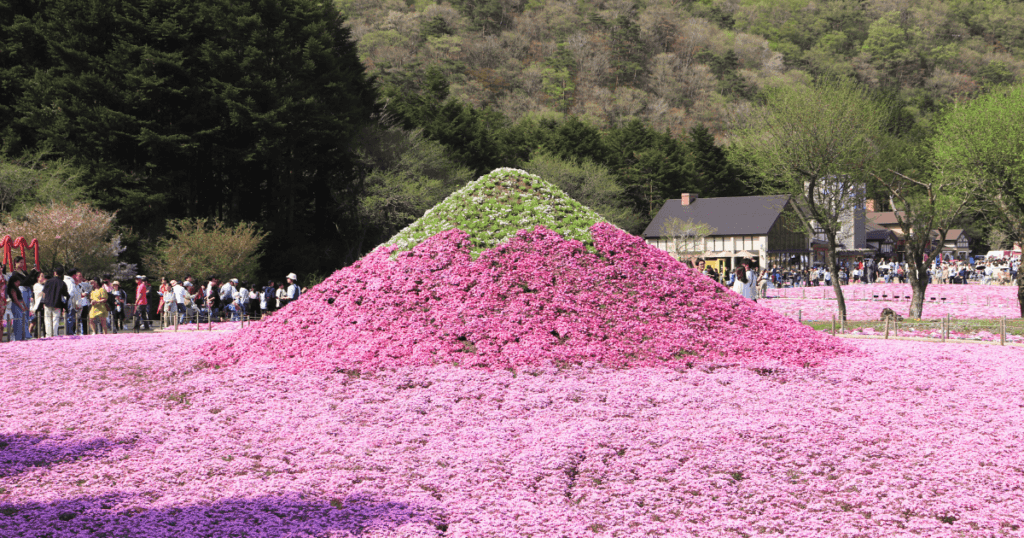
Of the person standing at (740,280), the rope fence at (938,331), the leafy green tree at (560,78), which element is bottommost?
the rope fence at (938,331)

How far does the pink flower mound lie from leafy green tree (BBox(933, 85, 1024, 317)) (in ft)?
52.0

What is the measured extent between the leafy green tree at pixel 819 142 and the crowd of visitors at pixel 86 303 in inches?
732

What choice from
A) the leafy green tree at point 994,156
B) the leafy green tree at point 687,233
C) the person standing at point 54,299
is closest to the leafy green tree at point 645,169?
the leafy green tree at point 687,233

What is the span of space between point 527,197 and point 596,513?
10005 millimetres

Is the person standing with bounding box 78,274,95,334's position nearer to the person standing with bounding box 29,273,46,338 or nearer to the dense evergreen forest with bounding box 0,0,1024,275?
the person standing with bounding box 29,273,46,338

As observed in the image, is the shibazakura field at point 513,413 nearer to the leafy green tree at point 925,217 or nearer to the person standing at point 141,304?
the person standing at point 141,304

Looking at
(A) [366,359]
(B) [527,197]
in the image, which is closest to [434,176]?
(B) [527,197]

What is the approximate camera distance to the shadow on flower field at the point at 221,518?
602cm

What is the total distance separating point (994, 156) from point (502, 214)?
2040 centimetres

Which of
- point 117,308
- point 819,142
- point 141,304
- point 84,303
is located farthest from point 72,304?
point 819,142

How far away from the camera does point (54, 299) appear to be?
18.9 metres

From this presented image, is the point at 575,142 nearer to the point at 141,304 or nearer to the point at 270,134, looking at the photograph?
the point at 270,134

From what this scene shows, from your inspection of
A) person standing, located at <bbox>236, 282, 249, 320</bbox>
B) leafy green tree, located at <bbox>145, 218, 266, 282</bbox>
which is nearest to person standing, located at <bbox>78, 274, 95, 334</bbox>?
person standing, located at <bbox>236, 282, 249, 320</bbox>

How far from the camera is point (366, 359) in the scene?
12422 mm
